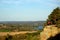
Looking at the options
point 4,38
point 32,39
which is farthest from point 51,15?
point 4,38

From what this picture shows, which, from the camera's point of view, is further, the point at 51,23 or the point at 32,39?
the point at 32,39

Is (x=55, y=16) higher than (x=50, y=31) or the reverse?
higher

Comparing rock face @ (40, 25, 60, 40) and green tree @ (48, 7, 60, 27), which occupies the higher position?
green tree @ (48, 7, 60, 27)

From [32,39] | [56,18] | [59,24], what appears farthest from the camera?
[32,39]

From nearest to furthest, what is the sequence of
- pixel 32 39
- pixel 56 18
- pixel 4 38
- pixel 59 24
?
pixel 59 24, pixel 56 18, pixel 32 39, pixel 4 38

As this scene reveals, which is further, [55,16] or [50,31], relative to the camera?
[55,16]

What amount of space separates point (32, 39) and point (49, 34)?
16.7 ft

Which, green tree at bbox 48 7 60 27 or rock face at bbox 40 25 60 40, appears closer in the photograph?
rock face at bbox 40 25 60 40

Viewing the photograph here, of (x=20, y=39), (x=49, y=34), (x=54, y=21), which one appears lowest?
(x=20, y=39)

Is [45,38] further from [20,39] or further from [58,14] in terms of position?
[20,39]

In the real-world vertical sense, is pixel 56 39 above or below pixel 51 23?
below

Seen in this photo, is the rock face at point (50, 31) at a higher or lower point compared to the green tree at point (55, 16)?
lower

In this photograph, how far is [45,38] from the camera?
13.6m

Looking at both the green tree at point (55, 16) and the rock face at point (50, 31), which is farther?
the green tree at point (55, 16)
